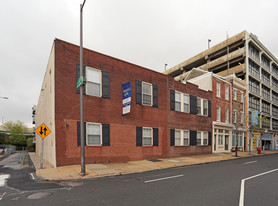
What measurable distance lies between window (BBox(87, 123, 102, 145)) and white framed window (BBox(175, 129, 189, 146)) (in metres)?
9.19

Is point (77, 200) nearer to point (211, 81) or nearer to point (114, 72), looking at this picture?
point (114, 72)

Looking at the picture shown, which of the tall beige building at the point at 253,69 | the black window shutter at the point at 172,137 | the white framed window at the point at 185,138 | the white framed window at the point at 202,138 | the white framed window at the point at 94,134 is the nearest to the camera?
the white framed window at the point at 94,134

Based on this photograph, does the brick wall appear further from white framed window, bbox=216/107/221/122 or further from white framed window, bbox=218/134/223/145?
white framed window, bbox=218/134/223/145

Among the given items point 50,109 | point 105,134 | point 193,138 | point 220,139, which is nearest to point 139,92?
point 105,134

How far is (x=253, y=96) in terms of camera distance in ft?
115

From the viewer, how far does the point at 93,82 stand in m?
13.9

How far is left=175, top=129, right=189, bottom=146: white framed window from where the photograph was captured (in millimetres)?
19641

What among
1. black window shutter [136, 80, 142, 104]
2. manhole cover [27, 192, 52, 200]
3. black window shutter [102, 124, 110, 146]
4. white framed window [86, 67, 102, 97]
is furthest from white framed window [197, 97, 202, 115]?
manhole cover [27, 192, 52, 200]

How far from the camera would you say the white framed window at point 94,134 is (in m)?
13.3

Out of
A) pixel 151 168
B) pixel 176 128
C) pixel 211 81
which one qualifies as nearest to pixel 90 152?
pixel 151 168

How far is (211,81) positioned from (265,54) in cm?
2485

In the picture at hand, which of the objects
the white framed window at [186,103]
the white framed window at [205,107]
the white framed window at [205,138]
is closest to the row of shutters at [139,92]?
the white framed window at [186,103]

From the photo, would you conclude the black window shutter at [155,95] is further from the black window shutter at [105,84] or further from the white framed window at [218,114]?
the white framed window at [218,114]

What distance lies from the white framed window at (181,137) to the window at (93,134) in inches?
362
